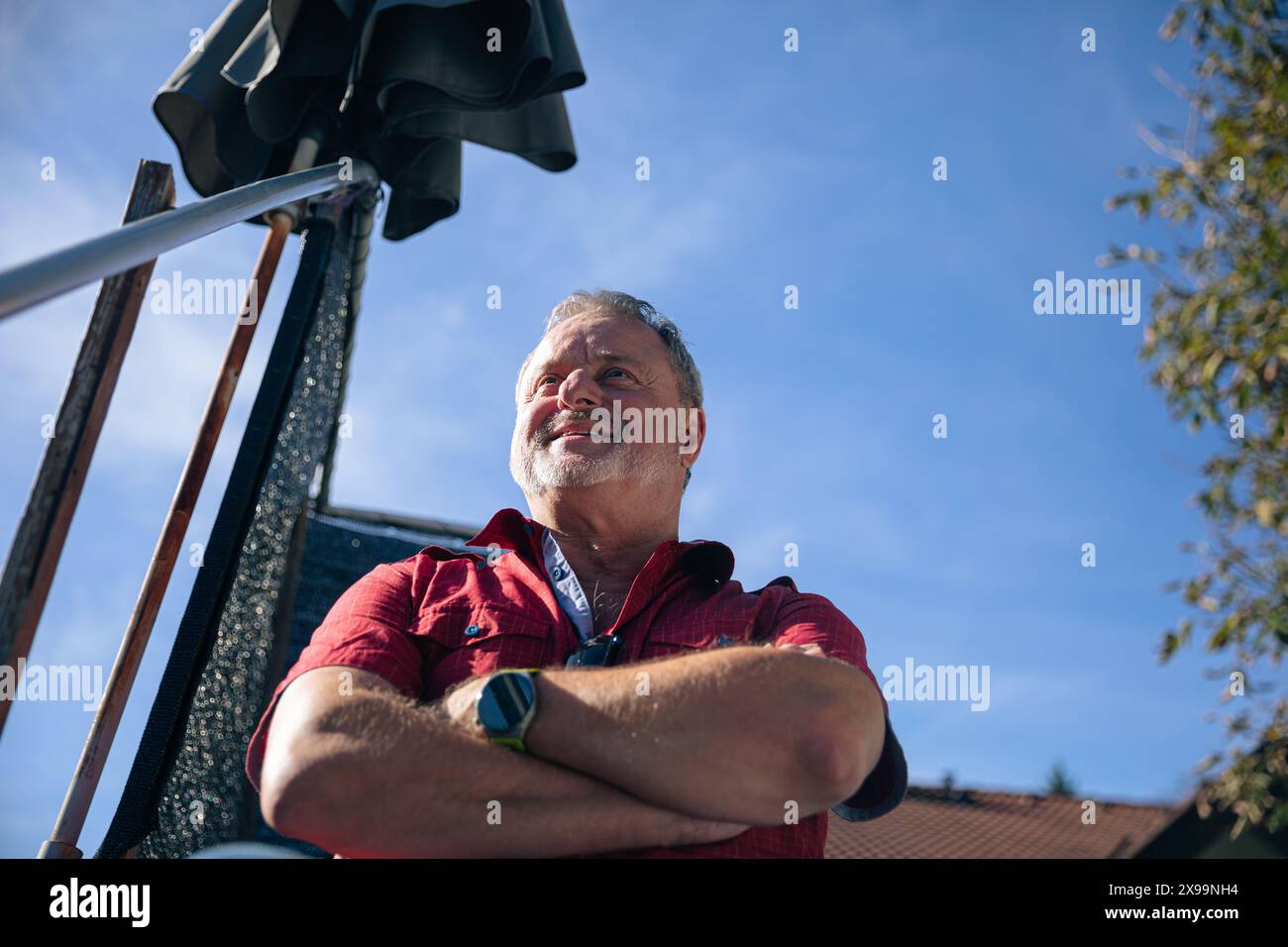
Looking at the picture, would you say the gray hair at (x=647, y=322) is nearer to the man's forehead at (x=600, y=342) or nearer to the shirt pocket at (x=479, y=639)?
the man's forehead at (x=600, y=342)

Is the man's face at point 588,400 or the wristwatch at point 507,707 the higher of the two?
the man's face at point 588,400

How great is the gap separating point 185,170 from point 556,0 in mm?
1149

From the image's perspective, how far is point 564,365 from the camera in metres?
2.44

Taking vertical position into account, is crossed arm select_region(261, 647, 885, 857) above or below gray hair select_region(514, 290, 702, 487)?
below

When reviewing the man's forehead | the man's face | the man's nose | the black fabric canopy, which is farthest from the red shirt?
the black fabric canopy

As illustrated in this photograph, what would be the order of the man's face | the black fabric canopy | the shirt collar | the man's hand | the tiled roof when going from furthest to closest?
the tiled roof, the black fabric canopy, the man's face, the shirt collar, the man's hand

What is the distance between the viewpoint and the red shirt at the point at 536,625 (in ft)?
5.72

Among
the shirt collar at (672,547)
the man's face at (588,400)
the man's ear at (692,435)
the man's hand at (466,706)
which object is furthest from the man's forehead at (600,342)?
the man's hand at (466,706)

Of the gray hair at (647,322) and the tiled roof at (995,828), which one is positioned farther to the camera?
the tiled roof at (995,828)

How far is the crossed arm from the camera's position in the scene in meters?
1.43

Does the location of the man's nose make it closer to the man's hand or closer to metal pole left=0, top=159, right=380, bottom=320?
metal pole left=0, top=159, right=380, bottom=320

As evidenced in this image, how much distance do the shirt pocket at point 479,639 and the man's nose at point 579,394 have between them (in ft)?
1.91

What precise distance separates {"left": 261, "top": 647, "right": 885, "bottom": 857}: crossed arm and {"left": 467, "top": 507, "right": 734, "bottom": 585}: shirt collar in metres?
0.52
